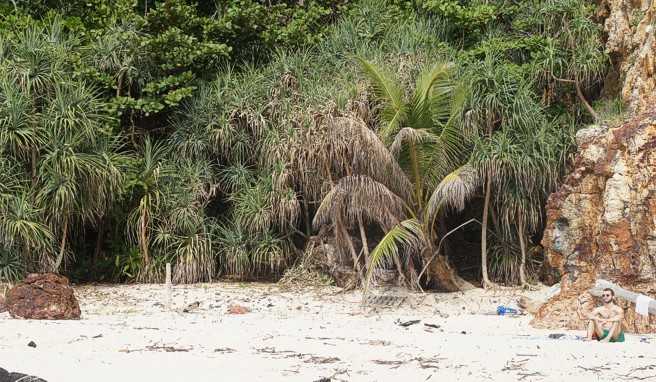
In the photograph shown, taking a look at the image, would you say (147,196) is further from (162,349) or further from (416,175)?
(162,349)

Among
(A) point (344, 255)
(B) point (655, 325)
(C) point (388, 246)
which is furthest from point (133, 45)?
(B) point (655, 325)

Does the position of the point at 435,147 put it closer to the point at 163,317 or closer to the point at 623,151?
the point at 623,151

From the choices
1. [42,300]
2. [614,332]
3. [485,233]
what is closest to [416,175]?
[485,233]

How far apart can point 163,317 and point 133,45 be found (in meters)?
5.83

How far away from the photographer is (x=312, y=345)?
9562 millimetres

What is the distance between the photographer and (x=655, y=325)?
10.9 metres

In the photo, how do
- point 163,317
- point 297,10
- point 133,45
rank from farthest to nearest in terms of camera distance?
1. point 297,10
2. point 133,45
3. point 163,317

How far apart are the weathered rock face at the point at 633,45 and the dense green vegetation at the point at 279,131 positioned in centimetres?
33

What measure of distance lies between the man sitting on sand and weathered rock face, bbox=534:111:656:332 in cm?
122

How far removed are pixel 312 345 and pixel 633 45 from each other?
7.86 m

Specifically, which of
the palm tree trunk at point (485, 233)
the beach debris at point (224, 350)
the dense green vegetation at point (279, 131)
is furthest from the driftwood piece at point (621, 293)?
the palm tree trunk at point (485, 233)

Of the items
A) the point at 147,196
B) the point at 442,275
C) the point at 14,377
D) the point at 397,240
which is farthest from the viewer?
the point at 147,196

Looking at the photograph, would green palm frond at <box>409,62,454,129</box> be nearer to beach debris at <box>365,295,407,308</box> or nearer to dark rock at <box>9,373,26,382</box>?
beach debris at <box>365,295,407,308</box>

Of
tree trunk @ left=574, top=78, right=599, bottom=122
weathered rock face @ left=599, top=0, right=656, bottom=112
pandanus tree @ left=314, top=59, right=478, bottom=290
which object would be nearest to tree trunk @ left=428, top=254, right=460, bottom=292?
pandanus tree @ left=314, top=59, right=478, bottom=290
